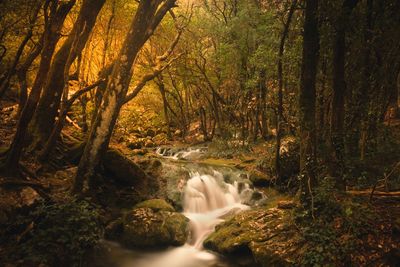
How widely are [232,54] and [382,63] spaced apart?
32.2 ft

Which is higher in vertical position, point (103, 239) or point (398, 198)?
point (398, 198)

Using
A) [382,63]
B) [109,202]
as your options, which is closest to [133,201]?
[109,202]

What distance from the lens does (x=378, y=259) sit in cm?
581

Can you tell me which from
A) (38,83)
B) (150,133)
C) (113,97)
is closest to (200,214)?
(113,97)

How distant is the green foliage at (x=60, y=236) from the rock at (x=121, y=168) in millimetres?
3397

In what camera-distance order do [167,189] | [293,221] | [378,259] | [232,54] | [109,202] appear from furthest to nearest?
1. [232,54]
2. [167,189]
3. [109,202]
4. [293,221]
5. [378,259]

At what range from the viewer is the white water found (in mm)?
8352

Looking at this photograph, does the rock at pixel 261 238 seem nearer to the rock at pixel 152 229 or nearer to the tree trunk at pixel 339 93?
the rock at pixel 152 229

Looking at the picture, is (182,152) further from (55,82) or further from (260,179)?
(55,82)

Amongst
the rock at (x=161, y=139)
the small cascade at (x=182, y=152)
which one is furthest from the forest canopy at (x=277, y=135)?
the rock at (x=161, y=139)

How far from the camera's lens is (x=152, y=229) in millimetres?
8844

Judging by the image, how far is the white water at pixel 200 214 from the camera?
27.4 ft

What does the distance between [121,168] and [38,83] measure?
3.65 meters

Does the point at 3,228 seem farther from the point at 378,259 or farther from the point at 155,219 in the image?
the point at 378,259
